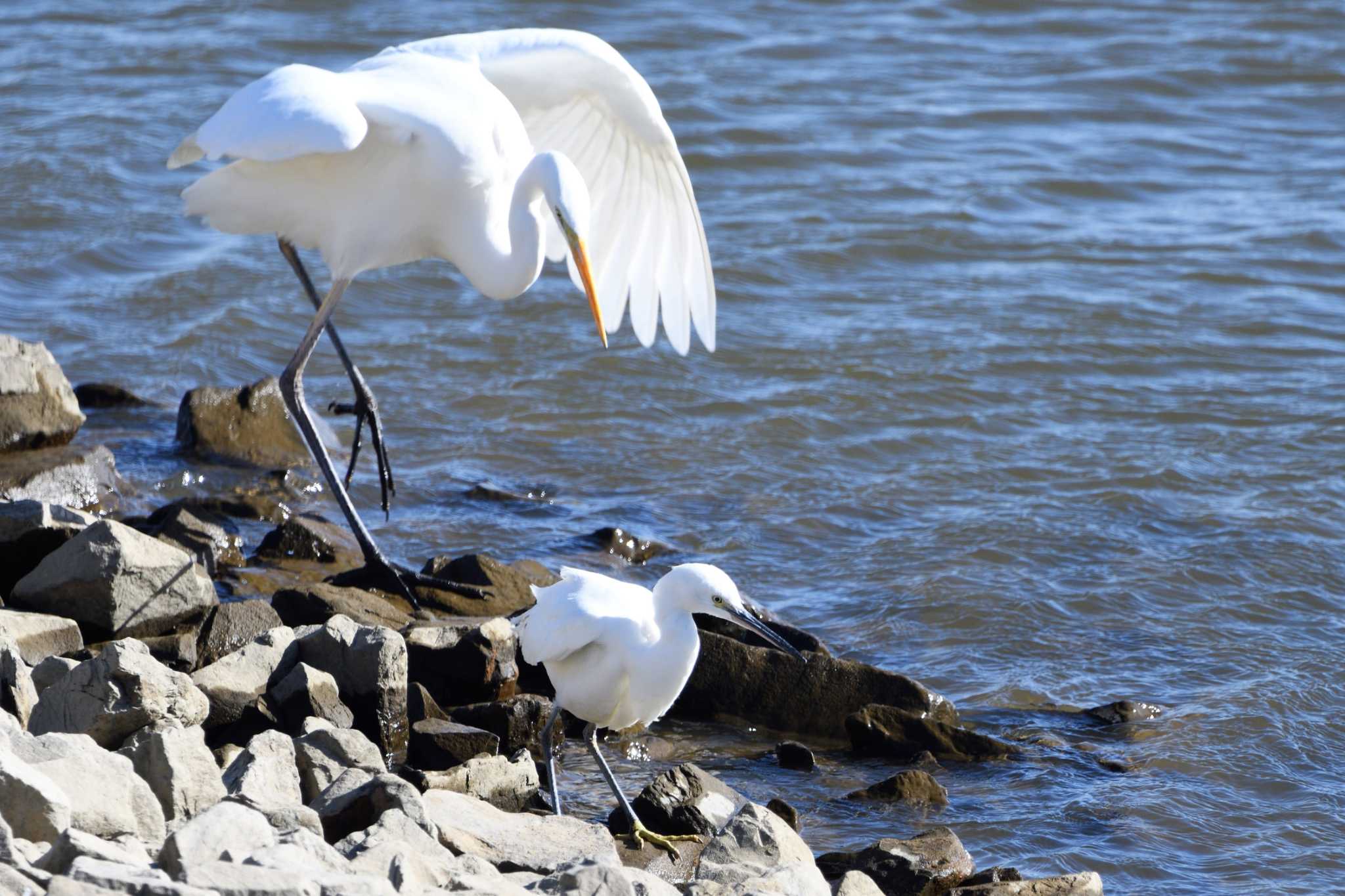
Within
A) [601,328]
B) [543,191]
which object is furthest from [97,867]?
[543,191]

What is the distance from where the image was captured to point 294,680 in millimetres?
4551

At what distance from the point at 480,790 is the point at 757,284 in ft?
20.4

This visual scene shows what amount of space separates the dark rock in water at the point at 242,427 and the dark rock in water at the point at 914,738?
3.33m

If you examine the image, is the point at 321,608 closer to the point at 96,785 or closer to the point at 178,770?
the point at 178,770

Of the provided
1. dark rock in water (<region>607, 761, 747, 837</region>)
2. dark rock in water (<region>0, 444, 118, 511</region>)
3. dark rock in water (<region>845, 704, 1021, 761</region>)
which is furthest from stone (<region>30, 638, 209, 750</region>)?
dark rock in water (<region>0, 444, 118, 511</region>)

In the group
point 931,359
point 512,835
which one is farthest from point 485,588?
point 931,359

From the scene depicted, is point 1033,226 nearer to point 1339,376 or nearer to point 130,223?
point 1339,376

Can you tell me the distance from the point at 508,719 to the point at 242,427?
306cm

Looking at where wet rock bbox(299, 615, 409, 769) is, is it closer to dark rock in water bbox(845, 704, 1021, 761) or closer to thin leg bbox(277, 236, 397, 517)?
dark rock in water bbox(845, 704, 1021, 761)

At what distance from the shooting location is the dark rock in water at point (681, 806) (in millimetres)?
4391

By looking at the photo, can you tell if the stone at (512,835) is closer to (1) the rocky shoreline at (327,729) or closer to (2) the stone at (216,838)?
(1) the rocky shoreline at (327,729)

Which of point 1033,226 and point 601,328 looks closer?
point 601,328

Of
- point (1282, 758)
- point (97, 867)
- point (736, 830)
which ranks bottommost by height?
point (1282, 758)

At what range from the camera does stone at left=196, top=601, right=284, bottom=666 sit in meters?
5.08
